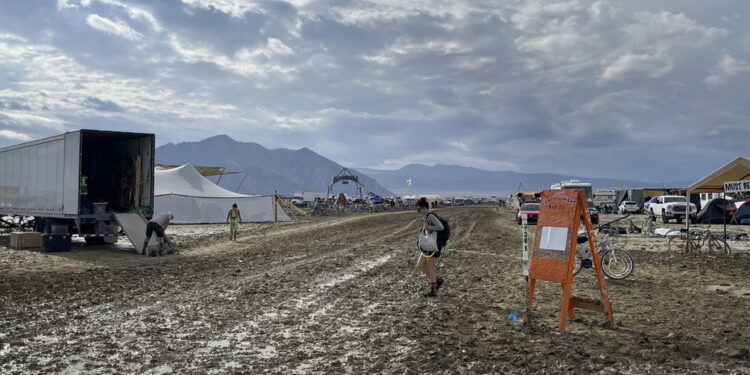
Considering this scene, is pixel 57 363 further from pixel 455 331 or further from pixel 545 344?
pixel 545 344

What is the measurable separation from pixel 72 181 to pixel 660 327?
17171mm

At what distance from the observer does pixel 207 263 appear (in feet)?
47.7

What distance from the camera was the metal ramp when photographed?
17219mm

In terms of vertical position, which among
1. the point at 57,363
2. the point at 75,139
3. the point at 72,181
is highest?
the point at 75,139

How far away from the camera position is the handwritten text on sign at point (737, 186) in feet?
55.4

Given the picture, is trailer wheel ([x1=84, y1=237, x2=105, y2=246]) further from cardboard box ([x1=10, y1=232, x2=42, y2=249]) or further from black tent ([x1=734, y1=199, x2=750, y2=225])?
black tent ([x1=734, y1=199, x2=750, y2=225])

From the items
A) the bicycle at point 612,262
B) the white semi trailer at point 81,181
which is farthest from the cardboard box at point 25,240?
the bicycle at point 612,262

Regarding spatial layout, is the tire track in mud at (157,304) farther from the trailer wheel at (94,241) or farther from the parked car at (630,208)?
the parked car at (630,208)

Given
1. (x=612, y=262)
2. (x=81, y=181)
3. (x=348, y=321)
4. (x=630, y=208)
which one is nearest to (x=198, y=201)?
(x=81, y=181)

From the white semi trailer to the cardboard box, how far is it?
0.53 metres

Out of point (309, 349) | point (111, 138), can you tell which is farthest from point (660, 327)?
point (111, 138)

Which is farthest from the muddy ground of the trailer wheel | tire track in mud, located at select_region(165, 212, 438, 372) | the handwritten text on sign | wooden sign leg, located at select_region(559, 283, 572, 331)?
the trailer wheel

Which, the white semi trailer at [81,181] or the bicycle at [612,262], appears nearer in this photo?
the bicycle at [612,262]

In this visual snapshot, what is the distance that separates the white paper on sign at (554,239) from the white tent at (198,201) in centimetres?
3078
